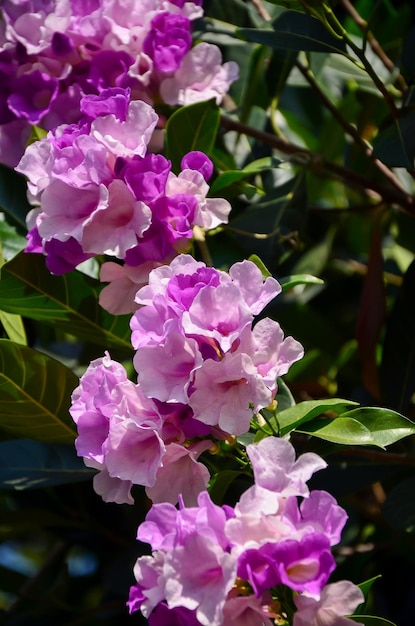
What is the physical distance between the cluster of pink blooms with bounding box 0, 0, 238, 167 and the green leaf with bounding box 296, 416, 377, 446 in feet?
1.61

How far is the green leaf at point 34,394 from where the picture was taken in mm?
1172

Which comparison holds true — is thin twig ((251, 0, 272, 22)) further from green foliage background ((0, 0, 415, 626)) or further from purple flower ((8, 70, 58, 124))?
purple flower ((8, 70, 58, 124))

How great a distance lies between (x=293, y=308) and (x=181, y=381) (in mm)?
972

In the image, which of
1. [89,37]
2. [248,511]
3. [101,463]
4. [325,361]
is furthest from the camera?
[325,361]

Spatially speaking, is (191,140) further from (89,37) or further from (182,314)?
(182,314)

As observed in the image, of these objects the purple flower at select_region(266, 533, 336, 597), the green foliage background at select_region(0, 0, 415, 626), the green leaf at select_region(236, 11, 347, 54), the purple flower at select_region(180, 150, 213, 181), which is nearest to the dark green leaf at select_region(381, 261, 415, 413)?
the green foliage background at select_region(0, 0, 415, 626)

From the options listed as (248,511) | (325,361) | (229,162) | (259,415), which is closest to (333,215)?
(325,361)

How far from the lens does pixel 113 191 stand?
1.05 metres

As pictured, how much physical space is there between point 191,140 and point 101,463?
45 centimetres

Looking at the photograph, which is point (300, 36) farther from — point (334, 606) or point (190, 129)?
point (334, 606)

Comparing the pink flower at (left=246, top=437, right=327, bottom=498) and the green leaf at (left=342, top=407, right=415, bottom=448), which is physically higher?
the pink flower at (left=246, top=437, right=327, bottom=498)

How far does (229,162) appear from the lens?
148 centimetres

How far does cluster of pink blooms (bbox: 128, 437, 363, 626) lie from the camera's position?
80 cm

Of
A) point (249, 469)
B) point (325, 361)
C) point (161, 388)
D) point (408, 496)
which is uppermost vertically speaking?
point (161, 388)
